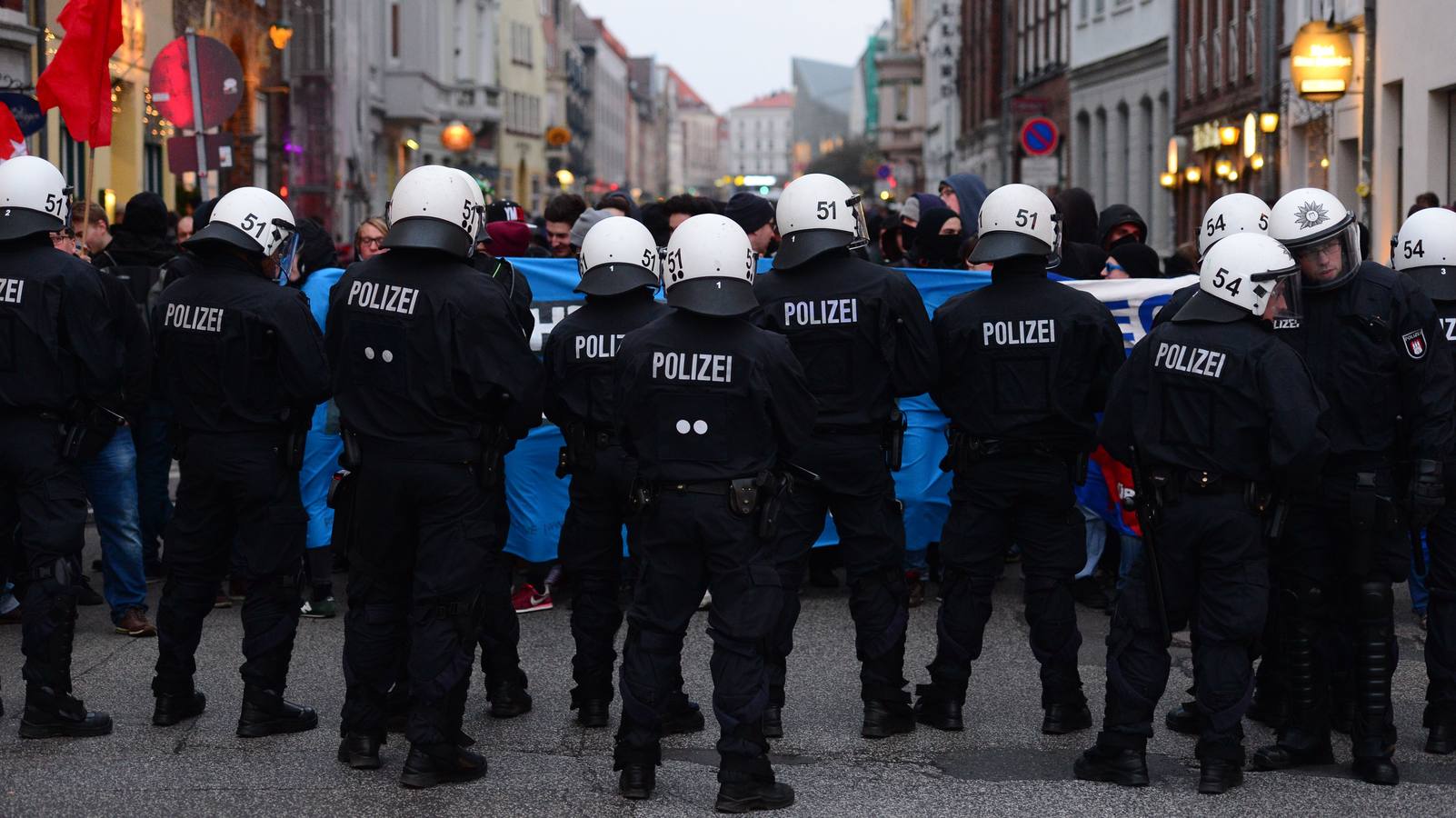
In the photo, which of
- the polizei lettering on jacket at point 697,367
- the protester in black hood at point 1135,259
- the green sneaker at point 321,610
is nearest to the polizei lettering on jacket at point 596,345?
the polizei lettering on jacket at point 697,367

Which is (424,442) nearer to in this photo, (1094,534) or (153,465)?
(153,465)

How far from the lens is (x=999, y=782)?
6.28 meters

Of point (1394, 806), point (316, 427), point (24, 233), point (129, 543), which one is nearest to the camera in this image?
point (1394, 806)

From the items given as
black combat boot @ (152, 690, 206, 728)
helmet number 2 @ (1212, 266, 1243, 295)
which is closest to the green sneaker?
black combat boot @ (152, 690, 206, 728)

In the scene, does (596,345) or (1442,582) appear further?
(596,345)

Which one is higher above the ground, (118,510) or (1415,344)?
(1415,344)

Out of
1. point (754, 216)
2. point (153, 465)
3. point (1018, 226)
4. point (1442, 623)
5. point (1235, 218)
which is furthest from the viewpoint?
point (153, 465)

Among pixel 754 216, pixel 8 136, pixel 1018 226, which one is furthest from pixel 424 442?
Result: pixel 8 136

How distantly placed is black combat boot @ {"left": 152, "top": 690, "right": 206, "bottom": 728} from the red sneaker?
7.53ft

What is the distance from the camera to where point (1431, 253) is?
→ 7.00m

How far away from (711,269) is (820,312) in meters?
0.96

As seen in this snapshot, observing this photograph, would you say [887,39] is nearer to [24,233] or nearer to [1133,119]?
[1133,119]

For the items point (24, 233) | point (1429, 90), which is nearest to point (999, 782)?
point (24, 233)

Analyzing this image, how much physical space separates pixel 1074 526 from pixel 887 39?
4513 inches
